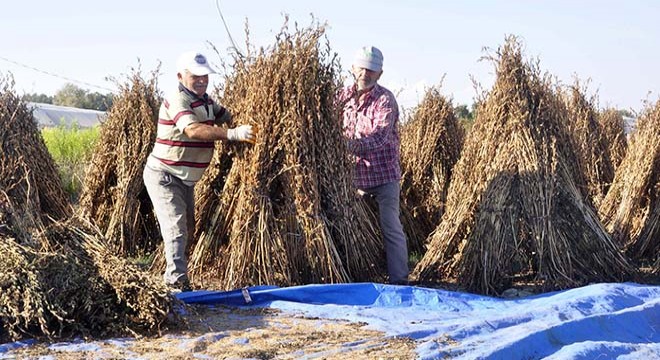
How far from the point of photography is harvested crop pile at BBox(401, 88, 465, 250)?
7.39 metres

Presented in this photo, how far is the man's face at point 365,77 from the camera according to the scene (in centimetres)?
549

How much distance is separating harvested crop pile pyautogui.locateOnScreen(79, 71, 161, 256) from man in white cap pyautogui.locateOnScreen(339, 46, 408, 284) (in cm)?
218

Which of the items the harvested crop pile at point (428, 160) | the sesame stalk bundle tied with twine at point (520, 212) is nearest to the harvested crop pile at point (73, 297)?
the sesame stalk bundle tied with twine at point (520, 212)

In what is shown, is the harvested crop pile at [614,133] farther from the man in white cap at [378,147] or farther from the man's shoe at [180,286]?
the man's shoe at [180,286]

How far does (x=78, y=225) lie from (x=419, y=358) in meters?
2.30

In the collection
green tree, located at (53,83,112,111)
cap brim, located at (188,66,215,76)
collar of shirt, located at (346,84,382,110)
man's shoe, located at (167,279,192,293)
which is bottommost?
man's shoe, located at (167,279,192,293)

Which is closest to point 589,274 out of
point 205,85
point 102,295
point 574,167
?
point 574,167

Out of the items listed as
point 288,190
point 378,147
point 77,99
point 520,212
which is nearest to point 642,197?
point 520,212

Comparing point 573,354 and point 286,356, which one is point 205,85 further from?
point 573,354

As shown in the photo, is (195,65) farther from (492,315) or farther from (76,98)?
(76,98)

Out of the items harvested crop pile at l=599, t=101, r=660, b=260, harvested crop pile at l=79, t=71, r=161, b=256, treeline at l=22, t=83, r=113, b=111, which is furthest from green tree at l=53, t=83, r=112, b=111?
harvested crop pile at l=599, t=101, r=660, b=260

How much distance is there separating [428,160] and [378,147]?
2.05 m

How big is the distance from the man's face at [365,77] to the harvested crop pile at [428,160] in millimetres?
1894

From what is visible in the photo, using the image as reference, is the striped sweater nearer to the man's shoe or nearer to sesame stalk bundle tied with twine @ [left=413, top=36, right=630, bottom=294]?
the man's shoe
